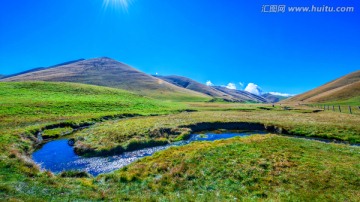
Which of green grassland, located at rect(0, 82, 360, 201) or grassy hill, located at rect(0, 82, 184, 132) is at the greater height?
grassy hill, located at rect(0, 82, 184, 132)

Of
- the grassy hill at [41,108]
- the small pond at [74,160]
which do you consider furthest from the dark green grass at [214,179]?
the grassy hill at [41,108]

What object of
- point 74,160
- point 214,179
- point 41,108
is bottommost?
point 74,160

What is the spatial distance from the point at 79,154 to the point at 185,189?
1937 centimetres

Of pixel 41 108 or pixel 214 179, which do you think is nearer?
pixel 214 179

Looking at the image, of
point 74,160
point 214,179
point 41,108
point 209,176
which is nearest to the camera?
point 214,179

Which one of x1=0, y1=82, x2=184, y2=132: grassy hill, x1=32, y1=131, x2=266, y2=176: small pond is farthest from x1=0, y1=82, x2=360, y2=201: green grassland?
x1=0, y1=82, x2=184, y2=132: grassy hill

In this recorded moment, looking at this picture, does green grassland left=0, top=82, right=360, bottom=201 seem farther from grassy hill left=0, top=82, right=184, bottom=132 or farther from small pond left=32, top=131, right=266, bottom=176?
grassy hill left=0, top=82, right=184, bottom=132

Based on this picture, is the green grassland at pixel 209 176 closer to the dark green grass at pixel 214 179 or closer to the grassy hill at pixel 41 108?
the dark green grass at pixel 214 179

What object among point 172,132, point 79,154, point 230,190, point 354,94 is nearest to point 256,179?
point 230,190

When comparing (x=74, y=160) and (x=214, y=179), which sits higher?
(x=214, y=179)

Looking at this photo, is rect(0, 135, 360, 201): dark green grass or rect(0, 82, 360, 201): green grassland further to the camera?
rect(0, 82, 360, 201): green grassland

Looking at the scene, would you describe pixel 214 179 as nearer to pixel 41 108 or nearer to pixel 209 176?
pixel 209 176

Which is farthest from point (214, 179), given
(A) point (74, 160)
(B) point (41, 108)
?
(B) point (41, 108)

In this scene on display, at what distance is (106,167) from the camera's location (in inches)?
1044
